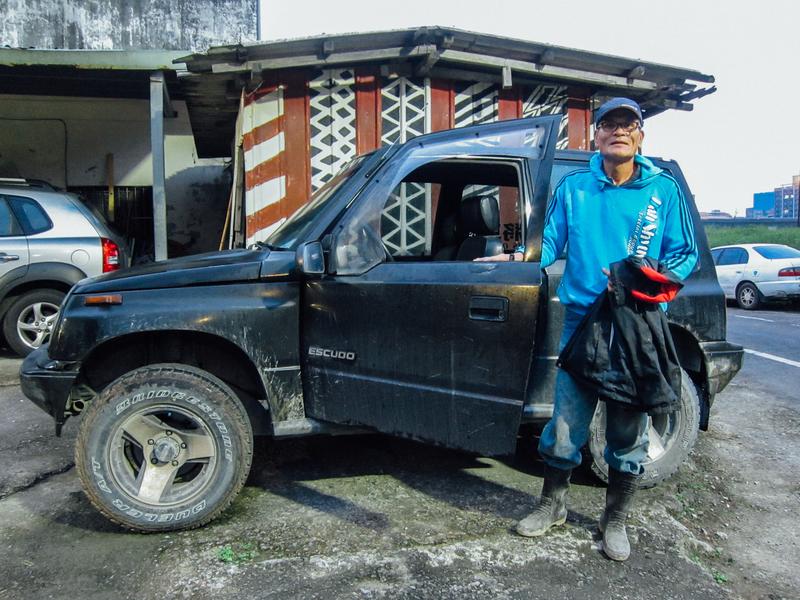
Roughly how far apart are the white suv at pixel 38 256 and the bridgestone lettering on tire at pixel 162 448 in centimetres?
423

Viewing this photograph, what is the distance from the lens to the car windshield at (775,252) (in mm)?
13281

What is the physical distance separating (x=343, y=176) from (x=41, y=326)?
478 centimetres

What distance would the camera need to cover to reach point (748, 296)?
1339cm

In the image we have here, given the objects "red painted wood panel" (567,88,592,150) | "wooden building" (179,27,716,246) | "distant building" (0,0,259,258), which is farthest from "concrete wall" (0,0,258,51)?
"red painted wood panel" (567,88,592,150)

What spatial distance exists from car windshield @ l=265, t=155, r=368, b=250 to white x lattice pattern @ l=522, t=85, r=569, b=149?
4.94 meters

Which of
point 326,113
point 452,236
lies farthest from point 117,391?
point 326,113

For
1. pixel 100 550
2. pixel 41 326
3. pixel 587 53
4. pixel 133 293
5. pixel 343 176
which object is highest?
pixel 587 53

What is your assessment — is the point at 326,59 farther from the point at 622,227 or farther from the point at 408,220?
the point at 622,227

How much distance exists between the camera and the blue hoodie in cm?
263

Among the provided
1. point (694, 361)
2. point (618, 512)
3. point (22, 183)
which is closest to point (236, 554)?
point (618, 512)

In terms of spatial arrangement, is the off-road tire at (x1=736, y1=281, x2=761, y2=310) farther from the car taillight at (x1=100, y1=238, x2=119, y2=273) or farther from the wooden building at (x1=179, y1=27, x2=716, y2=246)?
the car taillight at (x1=100, y1=238, x2=119, y2=273)

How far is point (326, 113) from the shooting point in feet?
24.7

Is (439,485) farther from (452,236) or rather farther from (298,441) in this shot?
(452,236)

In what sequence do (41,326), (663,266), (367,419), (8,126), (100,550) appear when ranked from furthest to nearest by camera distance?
(8,126)
(41,326)
(367,419)
(100,550)
(663,266)
